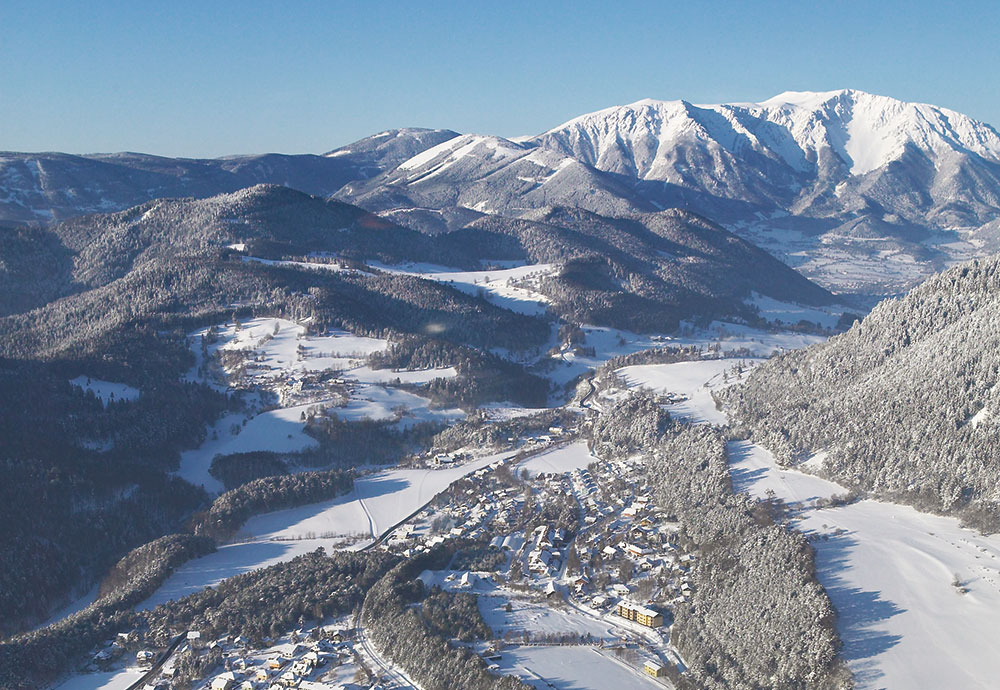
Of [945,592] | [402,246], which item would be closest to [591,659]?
[945,592]

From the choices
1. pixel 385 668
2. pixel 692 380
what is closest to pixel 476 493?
pixel 385 668

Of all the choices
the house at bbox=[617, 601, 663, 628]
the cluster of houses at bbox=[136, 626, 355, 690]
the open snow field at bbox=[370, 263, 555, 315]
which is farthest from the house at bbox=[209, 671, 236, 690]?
the open snow field at bbox=[370, 263, 555, 315]

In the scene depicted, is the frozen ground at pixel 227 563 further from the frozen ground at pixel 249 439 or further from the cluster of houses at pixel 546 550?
the frozen ground at pixel 249 439

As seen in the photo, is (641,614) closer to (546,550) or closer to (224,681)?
(546,550)

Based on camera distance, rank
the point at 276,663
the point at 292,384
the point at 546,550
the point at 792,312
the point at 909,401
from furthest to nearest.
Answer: the point at 792,312, the point at 292,384, the point at 909,401, the point at 546,550, the point at 276,663

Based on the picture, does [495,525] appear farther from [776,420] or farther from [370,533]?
[776,420]

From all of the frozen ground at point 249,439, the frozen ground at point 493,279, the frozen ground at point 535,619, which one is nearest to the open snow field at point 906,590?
the frozen ground at point 535,619
